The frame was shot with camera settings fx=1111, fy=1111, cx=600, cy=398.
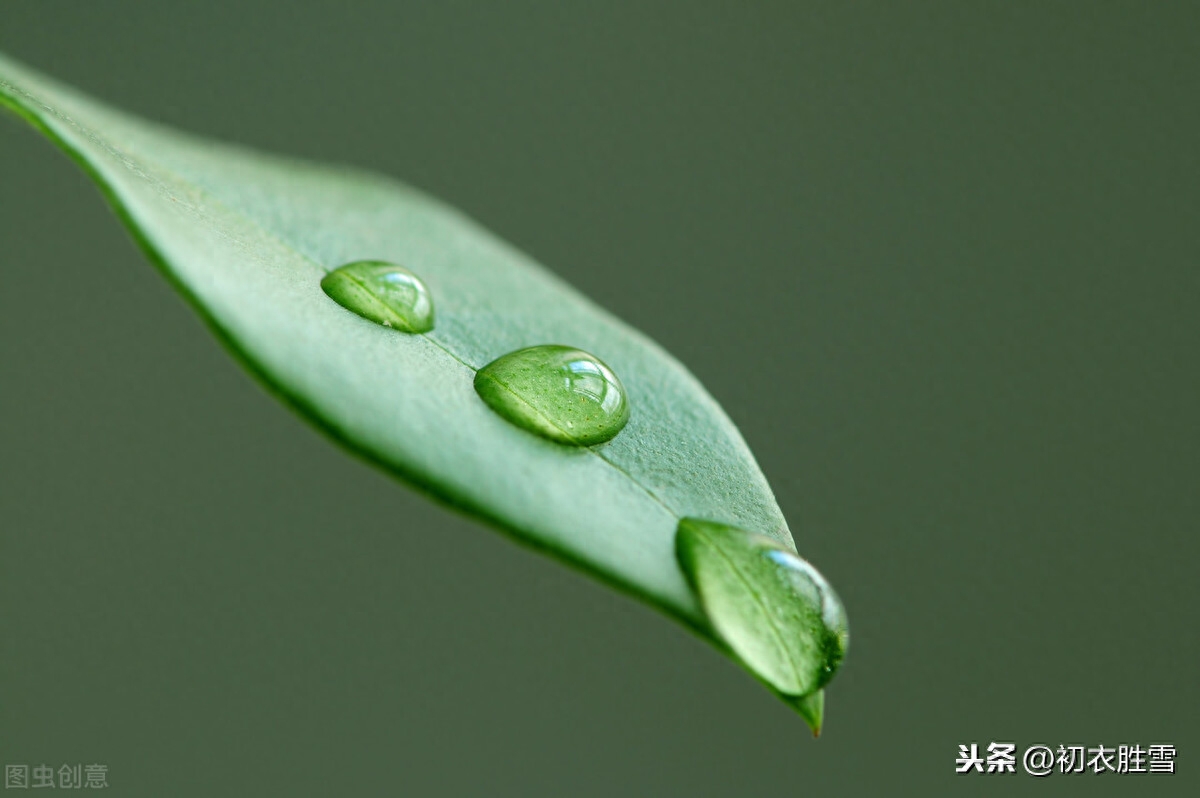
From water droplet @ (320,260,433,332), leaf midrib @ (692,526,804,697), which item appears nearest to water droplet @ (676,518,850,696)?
leaf midrib @ (692,526,804,697)

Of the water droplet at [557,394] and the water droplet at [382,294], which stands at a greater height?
the water droplet at [382,294]

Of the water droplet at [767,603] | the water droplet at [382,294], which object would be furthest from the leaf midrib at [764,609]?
the water droplet at [382,294]

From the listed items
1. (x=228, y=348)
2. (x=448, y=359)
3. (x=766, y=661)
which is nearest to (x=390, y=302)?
(x=448, y=359)

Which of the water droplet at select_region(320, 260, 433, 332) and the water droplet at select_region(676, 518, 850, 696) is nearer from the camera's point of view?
the water droplet at select_region(676, 518, 850, 696)

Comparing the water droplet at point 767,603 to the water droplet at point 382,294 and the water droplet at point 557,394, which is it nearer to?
the water droplet at point 557,394

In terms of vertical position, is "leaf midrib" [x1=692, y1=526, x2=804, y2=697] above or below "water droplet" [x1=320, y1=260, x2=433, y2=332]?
below

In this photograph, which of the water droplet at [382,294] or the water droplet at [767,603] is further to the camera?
the water droplet at [382,294]

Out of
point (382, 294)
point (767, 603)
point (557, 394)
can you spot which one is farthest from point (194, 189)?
point (767, 603)

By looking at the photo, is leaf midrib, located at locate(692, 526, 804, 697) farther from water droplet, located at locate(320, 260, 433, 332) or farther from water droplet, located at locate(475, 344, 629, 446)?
water droplet, located at locate(320, 260, 433, 332)
